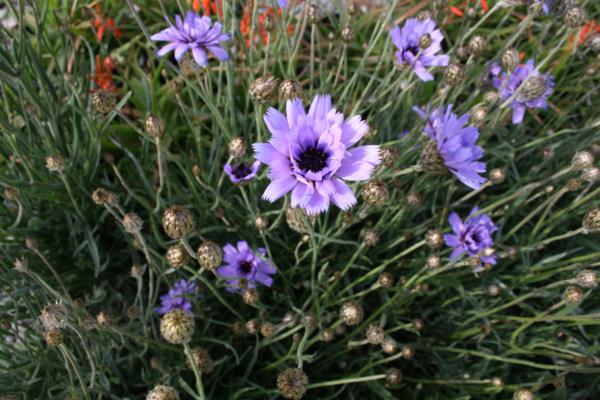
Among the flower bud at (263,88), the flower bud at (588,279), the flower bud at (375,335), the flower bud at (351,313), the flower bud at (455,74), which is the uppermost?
the flower bud at (455,74)

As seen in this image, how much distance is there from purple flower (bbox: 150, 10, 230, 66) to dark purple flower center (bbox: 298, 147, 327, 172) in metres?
0.47

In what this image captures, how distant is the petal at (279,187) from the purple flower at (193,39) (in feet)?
1.75

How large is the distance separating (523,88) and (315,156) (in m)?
0.80

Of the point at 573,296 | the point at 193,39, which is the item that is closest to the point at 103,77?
the point at 193,39

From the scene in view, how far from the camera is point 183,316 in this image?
1143mm

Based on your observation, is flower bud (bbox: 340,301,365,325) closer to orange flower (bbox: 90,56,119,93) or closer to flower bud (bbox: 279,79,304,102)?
flower bud (bbox: 279,79,304,102)

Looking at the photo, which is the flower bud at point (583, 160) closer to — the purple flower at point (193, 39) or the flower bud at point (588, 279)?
the flower bud at point (588, 279)

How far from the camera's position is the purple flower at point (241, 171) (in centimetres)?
156

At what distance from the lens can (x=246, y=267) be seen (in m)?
1.77

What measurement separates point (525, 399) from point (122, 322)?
1.38 meters

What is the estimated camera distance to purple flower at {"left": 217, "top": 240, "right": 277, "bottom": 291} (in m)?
1.72

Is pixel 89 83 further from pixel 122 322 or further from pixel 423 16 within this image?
pixel 423 16

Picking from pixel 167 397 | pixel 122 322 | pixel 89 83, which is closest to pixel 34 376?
pixel 122 322

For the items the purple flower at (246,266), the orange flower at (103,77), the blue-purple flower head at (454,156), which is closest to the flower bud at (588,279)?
the blue-purple flower head at (454,156)
